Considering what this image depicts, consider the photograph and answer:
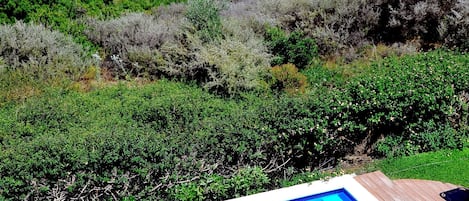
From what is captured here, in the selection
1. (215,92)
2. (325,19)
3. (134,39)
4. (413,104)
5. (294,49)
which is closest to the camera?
(413,104)

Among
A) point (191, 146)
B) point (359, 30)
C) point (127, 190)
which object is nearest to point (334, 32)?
point (359, 30)

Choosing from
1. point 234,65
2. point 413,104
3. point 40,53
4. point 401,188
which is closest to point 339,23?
point 234,65

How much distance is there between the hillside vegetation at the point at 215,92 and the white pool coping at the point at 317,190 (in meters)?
0.29

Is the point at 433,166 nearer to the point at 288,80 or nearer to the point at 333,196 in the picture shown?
the point at 333,196

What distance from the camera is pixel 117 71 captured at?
865 cm

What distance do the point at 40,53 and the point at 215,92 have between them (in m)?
3.02

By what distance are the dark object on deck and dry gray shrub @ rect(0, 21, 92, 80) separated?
224 inches

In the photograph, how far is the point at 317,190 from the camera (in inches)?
220

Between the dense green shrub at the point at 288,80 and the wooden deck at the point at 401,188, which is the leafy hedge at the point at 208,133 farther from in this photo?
the wooden deck at the point at 401,188

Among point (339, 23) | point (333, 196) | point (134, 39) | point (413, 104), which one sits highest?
point (339, 23)

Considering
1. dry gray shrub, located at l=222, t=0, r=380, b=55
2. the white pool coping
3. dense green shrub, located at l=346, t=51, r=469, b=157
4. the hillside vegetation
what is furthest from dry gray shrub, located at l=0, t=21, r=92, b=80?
dense green shrub, located at l=346, t=51, r=469, b=157

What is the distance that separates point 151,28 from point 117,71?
110 centimetres

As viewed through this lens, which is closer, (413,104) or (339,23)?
(413,104)

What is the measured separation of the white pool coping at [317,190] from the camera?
214 inches
